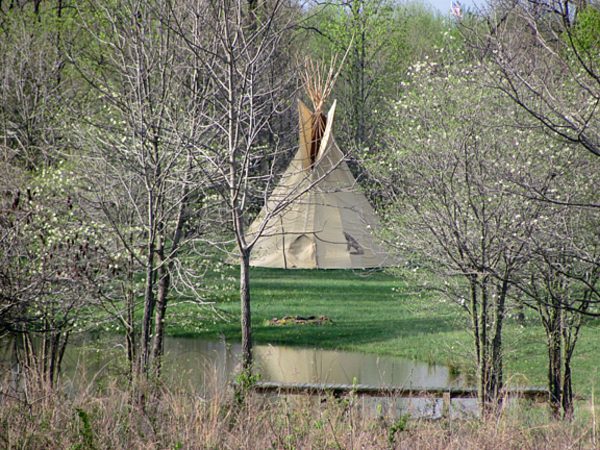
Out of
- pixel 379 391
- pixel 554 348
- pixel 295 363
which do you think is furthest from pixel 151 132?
pixel 295 363

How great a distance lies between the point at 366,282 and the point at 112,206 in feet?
41.4

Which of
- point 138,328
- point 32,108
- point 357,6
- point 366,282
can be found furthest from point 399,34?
point 138,328

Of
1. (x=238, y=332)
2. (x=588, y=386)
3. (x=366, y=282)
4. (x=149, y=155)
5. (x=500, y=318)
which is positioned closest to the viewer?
(x=149, y=155)

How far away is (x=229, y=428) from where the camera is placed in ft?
19.3

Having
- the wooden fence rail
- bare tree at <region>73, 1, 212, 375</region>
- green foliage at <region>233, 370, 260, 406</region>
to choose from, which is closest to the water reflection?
bare tree at <region>73, 1, 212, 375</region>

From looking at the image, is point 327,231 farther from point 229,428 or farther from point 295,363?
point 229,428

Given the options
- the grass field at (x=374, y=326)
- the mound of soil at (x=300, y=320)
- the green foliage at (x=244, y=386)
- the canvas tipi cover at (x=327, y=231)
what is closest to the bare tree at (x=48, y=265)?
Result: the green foliage at (x=244, y=386)

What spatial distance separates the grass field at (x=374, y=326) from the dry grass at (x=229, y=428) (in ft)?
14.4

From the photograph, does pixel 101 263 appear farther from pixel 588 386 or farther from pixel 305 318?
pixel 305 318

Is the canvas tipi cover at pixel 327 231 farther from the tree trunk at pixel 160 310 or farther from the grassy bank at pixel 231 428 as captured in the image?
the grassy bank at pixel 231 428

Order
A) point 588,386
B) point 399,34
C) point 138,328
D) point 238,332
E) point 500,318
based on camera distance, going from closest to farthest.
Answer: point 500,318
point 588,386
point 138,328
point 238,332
point 399,34

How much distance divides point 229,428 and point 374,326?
1066 centimetres

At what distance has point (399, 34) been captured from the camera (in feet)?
111

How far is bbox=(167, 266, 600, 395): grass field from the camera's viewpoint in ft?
40.5
